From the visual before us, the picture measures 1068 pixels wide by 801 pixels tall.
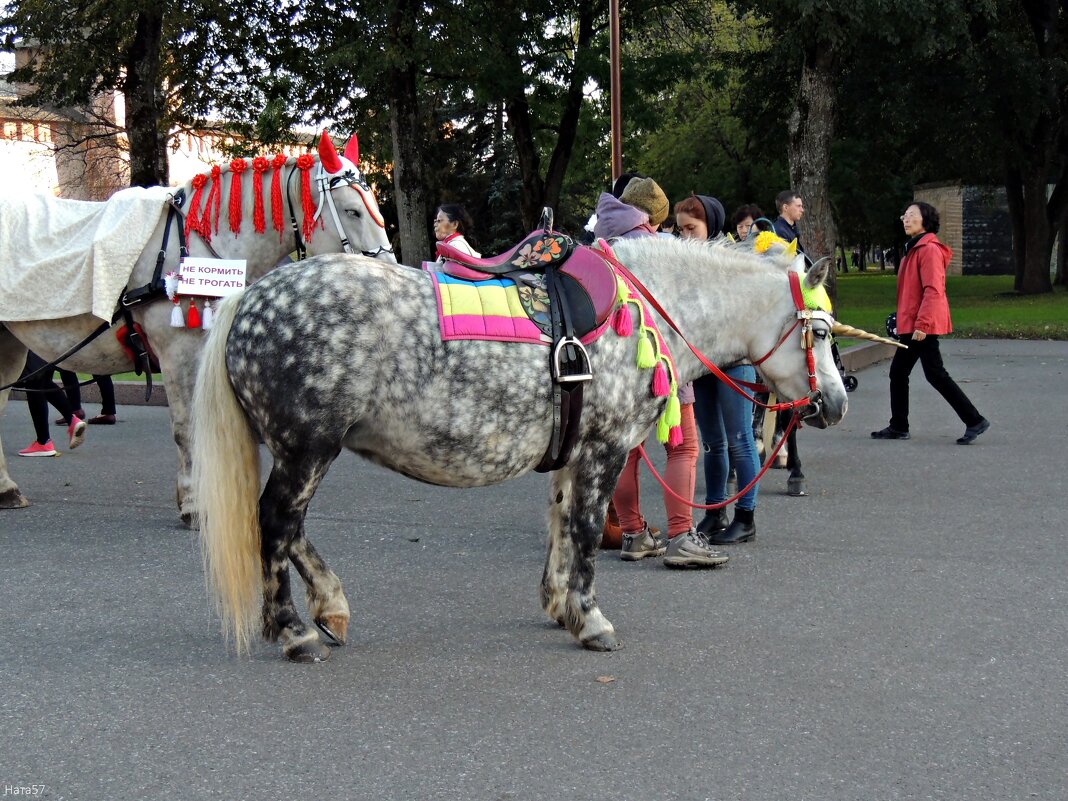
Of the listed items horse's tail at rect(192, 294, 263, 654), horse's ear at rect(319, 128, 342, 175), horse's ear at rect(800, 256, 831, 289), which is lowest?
horse's tail at rect(192, 294, 263, 654)

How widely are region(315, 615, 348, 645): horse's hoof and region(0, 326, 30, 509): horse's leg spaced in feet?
13.6

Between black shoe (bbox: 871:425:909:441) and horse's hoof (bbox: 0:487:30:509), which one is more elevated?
horse's hoof (bbox: 0:487:30:509)

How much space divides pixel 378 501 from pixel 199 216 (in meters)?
2.28

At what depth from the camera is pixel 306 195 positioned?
7.12 meters

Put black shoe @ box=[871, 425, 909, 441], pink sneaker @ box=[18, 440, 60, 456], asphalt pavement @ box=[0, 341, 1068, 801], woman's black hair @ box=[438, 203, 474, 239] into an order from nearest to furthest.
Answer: asphalt pavement @ box=[0, 341, 1068, 801]
woman's black hair @ box=[438, 203, 474, 239]
pink sneaker @ box=[18, 440, 60, 456]
black shoe @ box=[871, 425, 909, 441]

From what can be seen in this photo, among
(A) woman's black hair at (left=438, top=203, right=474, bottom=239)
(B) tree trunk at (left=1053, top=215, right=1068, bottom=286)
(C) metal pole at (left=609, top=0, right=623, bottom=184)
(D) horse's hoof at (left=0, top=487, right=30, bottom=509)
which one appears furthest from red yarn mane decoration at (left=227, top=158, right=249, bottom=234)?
(B) tree trunk at (left=1053, top=215, right=1068, bottom=286)

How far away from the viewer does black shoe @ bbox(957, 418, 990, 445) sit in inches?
409

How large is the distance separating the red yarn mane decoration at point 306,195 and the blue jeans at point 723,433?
243 centimetres

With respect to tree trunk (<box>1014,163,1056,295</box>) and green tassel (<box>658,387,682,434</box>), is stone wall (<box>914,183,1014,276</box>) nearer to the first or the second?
tree trunk (<box>1014,163,1056,295</box>)

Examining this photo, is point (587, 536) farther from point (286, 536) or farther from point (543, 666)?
point (286, 536)

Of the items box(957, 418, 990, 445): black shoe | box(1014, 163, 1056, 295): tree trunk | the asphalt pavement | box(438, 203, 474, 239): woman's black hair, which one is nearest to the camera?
the asphalt pavement

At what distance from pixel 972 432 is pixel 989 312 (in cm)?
1776

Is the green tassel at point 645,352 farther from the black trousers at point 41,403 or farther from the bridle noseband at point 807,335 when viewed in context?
the black trousers at point 41,403

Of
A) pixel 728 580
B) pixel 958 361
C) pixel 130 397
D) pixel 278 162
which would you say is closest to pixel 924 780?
pixel 728 580
